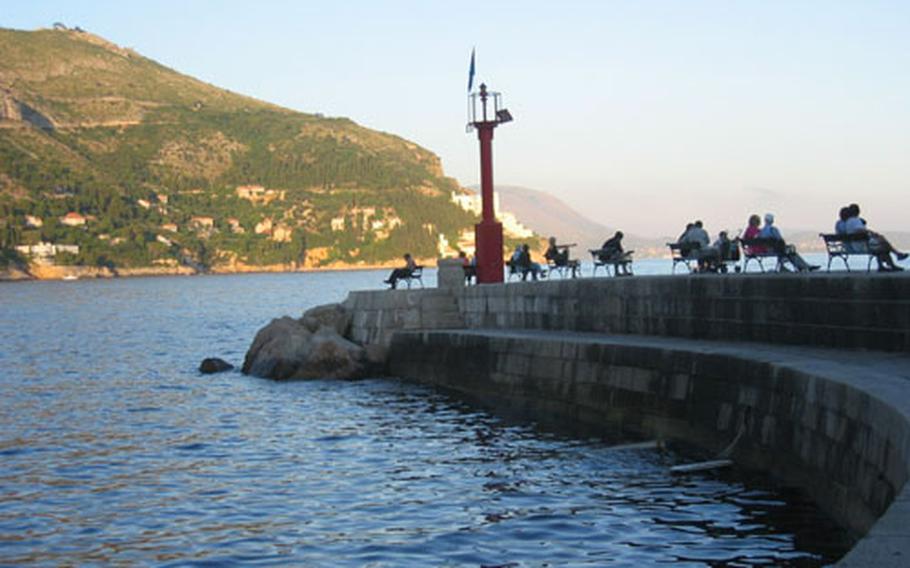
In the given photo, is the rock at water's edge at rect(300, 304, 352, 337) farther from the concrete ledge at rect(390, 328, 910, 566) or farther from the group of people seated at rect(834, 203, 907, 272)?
the group of people seated at rect(834, 203, 907, 272)

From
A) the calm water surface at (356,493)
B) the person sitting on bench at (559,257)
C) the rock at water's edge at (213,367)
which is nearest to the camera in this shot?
the calm water surface at (356,493)

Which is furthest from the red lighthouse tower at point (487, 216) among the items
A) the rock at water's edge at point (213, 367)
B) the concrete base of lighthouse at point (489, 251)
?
the rock at water's edge at point (213, 367)

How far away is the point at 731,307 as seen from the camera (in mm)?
16750

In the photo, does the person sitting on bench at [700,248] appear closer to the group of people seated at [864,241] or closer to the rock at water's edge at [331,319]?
the group of people seated at [864,241]

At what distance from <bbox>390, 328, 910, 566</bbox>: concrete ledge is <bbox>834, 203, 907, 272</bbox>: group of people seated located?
6.82ft

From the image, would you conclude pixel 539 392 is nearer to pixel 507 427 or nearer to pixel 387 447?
pixel 507 427

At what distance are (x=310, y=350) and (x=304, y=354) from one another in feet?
0.56

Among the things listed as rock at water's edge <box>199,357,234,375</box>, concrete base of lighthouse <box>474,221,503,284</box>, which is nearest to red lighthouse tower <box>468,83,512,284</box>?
concrete base of lighthouse <box>474,221,503,284</box>

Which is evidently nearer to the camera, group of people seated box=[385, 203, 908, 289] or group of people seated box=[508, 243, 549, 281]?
group of people seated box=[385, 203, 908, 289]

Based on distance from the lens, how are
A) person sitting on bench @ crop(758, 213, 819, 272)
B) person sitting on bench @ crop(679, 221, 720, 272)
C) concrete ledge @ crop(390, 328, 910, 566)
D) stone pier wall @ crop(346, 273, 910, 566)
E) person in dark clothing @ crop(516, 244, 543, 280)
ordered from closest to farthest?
concrete ledge @ crop(390, 328, 910, 566) < stone pier wall @ crop(346, 273, 910, 566) < person sitting on bench @ crop(758, 213, 819, 272) < person sitting on bench @ crop(679, 221, 720, 272) < person in dark clothing @ crop(516, 244, 543, 280)

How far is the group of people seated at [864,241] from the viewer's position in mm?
15938

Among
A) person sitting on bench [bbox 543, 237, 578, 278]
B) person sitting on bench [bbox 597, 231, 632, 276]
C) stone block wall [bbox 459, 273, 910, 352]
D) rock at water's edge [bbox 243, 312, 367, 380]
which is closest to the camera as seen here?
stone block wall [bbox 459, 273, 910, 352]

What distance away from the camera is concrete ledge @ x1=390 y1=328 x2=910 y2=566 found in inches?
377

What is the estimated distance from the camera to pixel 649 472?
1438 centimetres
